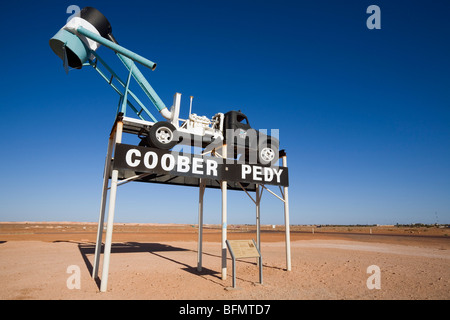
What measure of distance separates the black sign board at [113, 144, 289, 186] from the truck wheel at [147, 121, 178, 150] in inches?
16.1

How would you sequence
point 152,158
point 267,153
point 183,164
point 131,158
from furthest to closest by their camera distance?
point 267,153, point 183,164, point 152,158, point 131,158

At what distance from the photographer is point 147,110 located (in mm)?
11703

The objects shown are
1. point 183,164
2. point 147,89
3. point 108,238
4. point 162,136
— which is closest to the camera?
point 108,238

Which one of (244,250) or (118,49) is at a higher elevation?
(118,49)

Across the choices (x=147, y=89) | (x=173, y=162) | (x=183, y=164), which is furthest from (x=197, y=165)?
(x=147, y=89)

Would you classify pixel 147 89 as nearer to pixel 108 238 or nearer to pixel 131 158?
pixel 131 158

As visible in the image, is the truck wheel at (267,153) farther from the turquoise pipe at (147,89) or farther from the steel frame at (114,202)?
the turquoise pipe at (147,89)

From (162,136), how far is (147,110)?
2929 millimetres

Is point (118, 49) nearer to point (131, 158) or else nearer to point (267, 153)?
point (131, 158)

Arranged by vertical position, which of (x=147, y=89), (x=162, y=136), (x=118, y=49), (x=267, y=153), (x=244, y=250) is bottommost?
(x=244, y=250)

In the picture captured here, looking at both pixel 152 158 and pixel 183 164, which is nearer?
pixel 152 158
